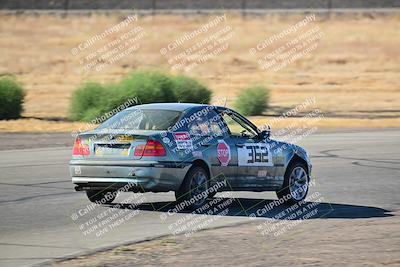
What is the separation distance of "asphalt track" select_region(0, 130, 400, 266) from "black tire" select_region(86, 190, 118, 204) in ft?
0.80

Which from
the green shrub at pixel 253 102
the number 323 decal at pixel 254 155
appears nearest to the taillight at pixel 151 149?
the number 323 decal at pixel 254 155

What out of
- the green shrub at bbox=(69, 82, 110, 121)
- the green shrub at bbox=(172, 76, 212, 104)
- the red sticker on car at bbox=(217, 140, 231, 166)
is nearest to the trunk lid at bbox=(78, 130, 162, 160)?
the red sticker on car at bbox=(217, 140, 231, 166)

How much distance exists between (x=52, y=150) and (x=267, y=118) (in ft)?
49.8

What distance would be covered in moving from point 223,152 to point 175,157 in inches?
39.2

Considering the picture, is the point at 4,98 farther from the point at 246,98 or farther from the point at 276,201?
the point at 276,201

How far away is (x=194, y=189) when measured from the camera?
14.1 m

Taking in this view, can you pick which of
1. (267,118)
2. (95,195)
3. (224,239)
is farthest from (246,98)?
(224,239)

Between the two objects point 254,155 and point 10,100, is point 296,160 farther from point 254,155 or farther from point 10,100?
point 10,100

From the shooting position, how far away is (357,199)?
16.4 meters

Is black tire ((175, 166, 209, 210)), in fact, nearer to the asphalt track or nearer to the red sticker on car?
the asphalt track

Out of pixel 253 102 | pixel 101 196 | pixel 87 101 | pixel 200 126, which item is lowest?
pixel 101 196

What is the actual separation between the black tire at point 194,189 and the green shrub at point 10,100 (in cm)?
2225

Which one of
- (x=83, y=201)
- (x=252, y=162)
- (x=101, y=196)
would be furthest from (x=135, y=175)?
(x=252, y=162)

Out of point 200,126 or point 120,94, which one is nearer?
point 200,126
